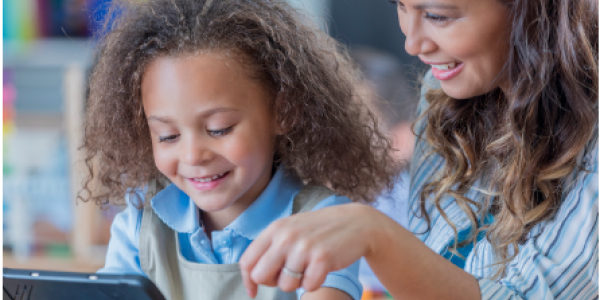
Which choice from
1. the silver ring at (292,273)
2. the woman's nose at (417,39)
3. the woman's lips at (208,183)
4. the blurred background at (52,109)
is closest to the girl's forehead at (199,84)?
the woman's lips at (208,183)

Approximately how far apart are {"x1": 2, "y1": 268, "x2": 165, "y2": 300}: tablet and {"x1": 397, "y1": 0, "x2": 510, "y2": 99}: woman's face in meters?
0.48

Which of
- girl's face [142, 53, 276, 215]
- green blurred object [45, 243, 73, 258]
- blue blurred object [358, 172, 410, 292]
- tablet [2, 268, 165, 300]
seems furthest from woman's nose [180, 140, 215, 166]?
green blurred object [45, 243, 73, 258]

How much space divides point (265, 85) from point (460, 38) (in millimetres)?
275

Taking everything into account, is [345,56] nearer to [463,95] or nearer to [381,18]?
[463,95]

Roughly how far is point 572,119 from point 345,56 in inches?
17.3

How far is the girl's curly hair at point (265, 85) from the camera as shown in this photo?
87 centimetres

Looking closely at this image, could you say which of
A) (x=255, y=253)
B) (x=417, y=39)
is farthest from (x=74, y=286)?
(x=417, y=39)

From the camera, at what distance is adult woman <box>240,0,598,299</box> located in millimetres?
681

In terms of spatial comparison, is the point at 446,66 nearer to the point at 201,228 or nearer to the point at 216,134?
the point at 216,134

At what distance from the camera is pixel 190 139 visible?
0.80 m

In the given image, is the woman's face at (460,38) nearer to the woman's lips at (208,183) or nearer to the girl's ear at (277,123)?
the girl's ear at (277,123)

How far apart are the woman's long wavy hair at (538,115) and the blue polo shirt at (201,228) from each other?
22 centimetres

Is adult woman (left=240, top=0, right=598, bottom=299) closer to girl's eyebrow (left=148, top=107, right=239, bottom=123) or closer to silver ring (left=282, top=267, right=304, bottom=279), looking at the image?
silver ring (left=282, top=267, right=304, bottom=279)

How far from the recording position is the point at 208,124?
799 mm
